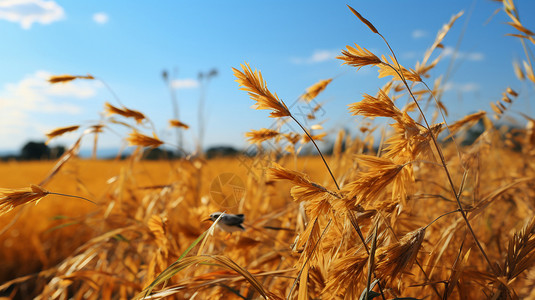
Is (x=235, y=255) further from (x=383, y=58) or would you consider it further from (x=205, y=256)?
(x=383, y=58)

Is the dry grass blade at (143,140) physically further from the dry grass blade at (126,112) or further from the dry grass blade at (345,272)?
the dry grass blade at (345,272)

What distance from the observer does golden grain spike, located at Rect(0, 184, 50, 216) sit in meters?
0.52

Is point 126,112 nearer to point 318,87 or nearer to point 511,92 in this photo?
point 318,87

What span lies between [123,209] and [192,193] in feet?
0.95

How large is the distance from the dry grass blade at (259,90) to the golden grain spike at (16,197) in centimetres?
34

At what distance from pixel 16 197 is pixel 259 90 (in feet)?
1.25

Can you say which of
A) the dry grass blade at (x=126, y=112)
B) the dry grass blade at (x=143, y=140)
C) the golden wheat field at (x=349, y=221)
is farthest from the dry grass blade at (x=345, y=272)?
the dry grass blade at (x=126, y=112)

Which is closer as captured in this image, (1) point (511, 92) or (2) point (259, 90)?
(2) point (259, 90)

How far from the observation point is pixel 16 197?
20.8 inches

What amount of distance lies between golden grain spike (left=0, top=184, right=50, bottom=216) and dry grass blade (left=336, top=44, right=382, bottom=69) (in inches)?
18.7

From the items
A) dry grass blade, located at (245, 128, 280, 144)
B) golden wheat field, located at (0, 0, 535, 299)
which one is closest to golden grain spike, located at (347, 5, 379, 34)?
golden wheat field, located at (0, 0, 535, 299)

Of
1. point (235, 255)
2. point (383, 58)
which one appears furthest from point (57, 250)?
point (383, 58)

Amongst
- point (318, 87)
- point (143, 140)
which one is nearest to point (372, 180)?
point (318, 87)

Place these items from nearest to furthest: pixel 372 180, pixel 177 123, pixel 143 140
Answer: pixel 372 180
pixel 143 140
pixel 177 123
